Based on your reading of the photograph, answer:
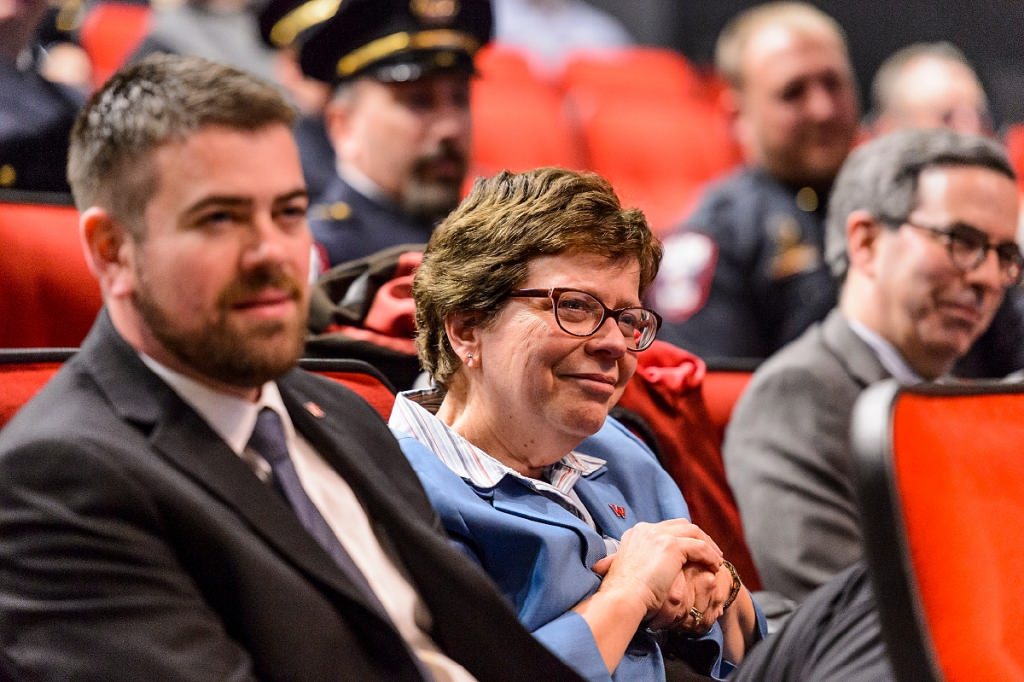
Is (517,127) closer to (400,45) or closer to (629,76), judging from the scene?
(629,76)

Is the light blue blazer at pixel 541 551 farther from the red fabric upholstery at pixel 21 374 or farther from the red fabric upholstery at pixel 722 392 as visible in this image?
the red fabric upholstery at pixel 722 392

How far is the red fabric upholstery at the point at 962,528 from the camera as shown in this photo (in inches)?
41.3

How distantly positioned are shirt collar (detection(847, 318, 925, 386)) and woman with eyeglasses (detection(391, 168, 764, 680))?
606 mm

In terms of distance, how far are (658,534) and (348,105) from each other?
1355 millimetres

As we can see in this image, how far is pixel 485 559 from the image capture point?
44.3 inches

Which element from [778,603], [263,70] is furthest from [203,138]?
[263,70]

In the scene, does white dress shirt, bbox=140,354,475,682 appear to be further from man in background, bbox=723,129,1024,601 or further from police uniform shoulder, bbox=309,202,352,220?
police uniform shoulder, bbox=309,202,352,220

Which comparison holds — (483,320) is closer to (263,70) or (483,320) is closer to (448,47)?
(448,47)

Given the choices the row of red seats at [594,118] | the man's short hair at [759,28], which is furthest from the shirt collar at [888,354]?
the row of red seats at [594,118]

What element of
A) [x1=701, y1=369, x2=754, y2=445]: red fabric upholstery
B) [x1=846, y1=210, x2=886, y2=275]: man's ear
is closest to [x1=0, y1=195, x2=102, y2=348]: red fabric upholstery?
[x1=701, y1=369, x2=754, y2=445]: red fabric upholstery

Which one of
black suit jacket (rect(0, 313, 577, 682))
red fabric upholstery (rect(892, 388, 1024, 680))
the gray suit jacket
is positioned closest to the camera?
black suit jacket (rect(0, 313, 577, 682))

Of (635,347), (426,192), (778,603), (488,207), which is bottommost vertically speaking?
(778,603)

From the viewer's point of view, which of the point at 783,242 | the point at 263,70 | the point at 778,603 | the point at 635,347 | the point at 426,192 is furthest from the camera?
the point at 263,70

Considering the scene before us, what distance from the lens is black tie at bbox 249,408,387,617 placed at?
948 mm
